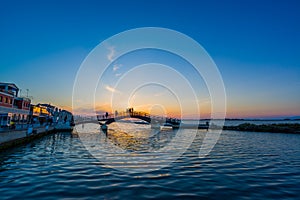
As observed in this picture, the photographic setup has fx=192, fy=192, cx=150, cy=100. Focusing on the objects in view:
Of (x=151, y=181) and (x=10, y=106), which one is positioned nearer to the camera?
(x=151, y=181)

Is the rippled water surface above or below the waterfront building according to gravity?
below

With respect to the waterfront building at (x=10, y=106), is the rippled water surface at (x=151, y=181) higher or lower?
lower

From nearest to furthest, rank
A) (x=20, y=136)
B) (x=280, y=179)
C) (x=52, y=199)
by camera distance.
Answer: (x=52, y=199) → (x=280, y=179) → (x=20, y=136)

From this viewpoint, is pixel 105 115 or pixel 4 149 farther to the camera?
pixel 105 115

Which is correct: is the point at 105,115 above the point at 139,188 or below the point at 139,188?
above

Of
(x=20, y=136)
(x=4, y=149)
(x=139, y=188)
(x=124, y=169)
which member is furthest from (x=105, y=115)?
(x=139, y=188)

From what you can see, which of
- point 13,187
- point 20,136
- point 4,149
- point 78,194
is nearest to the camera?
point 78,194

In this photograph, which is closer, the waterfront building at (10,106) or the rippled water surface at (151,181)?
the rippled water surface at (151,181)

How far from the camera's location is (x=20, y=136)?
80.1ft

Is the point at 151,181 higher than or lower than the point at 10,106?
lower

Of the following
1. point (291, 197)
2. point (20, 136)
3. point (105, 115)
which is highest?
point (105, 115)

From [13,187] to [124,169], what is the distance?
5.52 meters

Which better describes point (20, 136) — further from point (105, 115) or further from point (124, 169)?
point (105, 115)

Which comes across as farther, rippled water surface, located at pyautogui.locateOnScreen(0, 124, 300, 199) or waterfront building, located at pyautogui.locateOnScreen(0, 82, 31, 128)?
waterfront building, located at pyautogui.locateOnScreen(0, 82, 31, 128)
